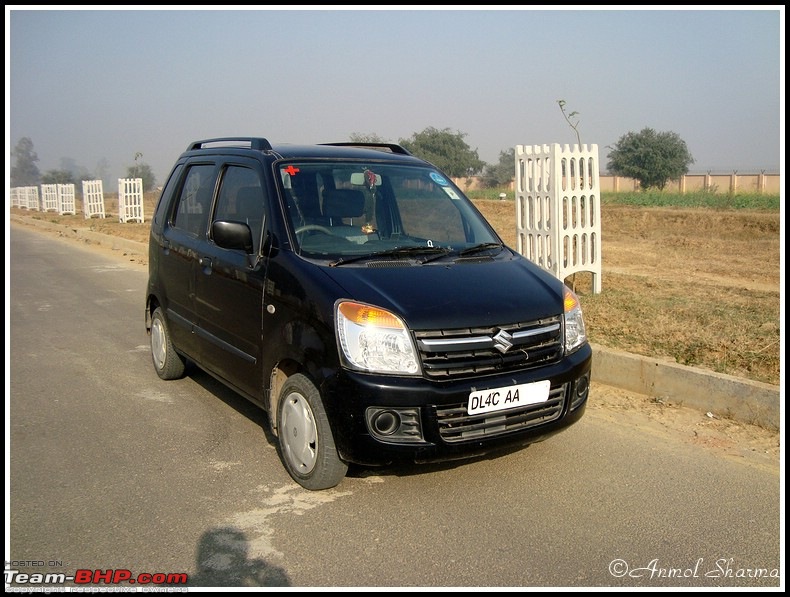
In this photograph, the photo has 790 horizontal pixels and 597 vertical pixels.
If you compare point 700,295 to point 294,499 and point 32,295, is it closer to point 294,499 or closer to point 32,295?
point 294,499

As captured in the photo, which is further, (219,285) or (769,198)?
(769,198)

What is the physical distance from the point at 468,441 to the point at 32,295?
9843 mm

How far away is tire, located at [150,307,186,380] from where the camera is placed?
6266mm

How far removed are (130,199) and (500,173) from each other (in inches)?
1797

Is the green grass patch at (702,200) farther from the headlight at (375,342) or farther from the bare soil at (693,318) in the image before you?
the headlight at (375,342)

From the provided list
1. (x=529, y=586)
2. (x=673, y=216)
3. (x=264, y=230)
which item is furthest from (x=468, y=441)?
(x=673, y=216)

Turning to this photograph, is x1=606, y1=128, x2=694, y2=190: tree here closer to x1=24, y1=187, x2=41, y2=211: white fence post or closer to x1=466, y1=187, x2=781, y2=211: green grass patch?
x1=466, y1=187, x2=781, y2=211: green grass patch

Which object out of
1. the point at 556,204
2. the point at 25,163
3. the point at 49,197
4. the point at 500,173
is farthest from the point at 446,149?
A: the point at 25,163

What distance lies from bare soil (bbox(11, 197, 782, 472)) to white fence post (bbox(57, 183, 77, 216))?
26.9 metres

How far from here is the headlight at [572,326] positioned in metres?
4.32

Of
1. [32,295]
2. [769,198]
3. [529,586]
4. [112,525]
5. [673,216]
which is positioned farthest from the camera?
[769,198]

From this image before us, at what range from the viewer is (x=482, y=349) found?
387cm

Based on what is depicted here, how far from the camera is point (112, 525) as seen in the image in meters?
3.75

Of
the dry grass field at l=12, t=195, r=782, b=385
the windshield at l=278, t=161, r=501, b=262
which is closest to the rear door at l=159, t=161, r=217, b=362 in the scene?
the windshield at l=278, t=161, r=501, b=262
